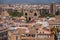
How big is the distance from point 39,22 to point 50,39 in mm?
699

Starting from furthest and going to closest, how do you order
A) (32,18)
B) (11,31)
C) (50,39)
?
1. (32,18)
2. (11,31)
3. (50,39)

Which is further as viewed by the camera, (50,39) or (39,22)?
(39,22)

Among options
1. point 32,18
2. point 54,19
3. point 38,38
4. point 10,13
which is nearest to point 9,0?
point 10,13

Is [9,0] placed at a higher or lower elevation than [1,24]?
higher

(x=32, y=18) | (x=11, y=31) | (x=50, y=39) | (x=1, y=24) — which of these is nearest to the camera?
(x=50, y=39)

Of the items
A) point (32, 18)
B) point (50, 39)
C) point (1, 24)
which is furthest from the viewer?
point (32, 18)

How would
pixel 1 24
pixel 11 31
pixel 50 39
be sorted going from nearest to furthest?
1. pixel 50 39
2. pixel 11 31
3. pixel 1 24

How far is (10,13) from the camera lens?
411 centimetres

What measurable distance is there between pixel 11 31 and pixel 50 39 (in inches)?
21.8

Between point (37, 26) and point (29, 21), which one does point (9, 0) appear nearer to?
point (29, 21)

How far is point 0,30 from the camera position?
338 cm

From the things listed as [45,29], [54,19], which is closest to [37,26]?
[45,29]

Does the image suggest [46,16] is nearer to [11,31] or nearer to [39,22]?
[39,22]

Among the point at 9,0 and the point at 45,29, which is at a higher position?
the point at 9,0
